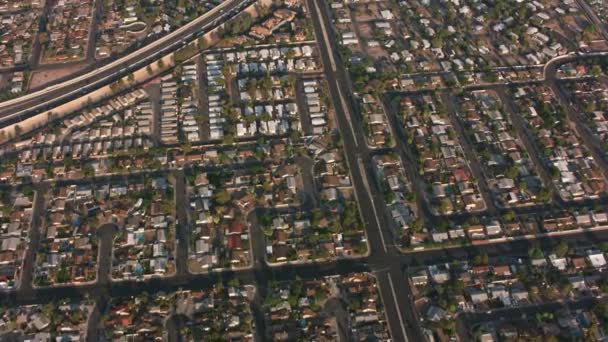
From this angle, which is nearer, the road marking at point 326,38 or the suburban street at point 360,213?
the suburban street at point 360,213

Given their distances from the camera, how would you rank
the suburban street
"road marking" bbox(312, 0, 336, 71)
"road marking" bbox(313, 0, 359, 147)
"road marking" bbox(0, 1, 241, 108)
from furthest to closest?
1. "road marking" bbox(312, 0, 336, 71)
2. "road marking" bbox(0, 1, 241, 108)
3. "road marking" bbox(313, 0, 359, 147)
4. the suburban street

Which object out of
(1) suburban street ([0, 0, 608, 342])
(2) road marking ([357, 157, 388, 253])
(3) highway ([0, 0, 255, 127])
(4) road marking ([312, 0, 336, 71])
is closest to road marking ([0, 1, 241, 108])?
(3) highway ([0, 0, 255, 127])

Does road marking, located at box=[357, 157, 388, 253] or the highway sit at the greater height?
the highway

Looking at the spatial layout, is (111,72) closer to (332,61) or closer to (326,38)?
(332,61)

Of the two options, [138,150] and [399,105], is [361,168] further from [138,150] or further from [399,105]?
[138,150]

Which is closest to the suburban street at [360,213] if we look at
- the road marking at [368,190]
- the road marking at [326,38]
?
the road marking at [368,190]

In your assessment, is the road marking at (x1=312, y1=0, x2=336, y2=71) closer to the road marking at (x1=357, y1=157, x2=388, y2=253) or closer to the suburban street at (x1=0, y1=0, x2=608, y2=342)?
the suburban street at (x1=0, y1=0, x2=608, y2=342)

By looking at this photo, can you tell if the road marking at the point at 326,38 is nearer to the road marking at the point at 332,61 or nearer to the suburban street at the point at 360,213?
the road marking at the point at 332,61

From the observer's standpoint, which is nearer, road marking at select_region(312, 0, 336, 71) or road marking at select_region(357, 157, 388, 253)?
road marking at select_region(357, 157, 388, 253)

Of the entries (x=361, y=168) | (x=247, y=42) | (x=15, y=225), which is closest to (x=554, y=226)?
(x=361, y=168)
